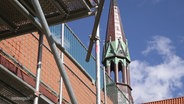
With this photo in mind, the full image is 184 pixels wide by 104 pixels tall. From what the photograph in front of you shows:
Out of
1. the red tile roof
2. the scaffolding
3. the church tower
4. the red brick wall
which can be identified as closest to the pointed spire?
the church tower

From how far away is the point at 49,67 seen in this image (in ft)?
33.1

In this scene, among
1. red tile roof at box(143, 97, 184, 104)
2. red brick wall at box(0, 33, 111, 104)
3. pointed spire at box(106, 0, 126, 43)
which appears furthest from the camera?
pointed spire at box(106, 0, 126, 43)

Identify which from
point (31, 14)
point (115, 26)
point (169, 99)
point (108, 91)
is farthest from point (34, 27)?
point (115, 26)

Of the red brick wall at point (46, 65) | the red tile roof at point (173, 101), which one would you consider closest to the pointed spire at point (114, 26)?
the red tile roof at point (173, 101)

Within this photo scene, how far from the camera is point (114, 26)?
3653cm

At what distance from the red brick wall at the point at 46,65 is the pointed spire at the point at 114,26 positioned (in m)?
21.2

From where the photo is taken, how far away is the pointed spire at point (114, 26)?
115 ft

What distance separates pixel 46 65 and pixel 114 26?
1061 inches

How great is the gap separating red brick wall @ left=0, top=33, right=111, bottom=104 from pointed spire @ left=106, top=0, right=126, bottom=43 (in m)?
21.2

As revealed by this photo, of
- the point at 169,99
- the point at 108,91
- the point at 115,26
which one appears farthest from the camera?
the point at 115,26

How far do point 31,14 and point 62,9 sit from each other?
0.47m

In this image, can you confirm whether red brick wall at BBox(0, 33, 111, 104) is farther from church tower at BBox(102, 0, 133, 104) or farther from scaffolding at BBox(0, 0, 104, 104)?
church tower at BBox(102, 0, 133, 104)

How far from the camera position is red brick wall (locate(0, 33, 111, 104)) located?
27.2ft

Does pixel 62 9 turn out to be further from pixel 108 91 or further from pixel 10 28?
pixel 108 91
